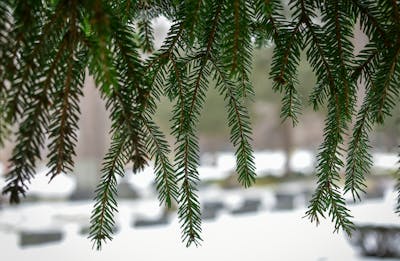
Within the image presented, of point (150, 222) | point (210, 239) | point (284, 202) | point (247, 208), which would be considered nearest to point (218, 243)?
point (210, 239)

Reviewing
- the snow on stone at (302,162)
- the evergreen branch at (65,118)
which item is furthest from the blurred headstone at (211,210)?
the evergreen branch at (65,118)

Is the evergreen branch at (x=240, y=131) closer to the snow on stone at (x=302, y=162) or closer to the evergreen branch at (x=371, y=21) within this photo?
the evergreen branch at (x=371, y=21)

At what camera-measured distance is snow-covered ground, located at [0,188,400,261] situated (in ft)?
8.49

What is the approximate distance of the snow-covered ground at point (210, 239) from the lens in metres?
2.59

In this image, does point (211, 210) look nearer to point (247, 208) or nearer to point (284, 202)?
point (247, 208)

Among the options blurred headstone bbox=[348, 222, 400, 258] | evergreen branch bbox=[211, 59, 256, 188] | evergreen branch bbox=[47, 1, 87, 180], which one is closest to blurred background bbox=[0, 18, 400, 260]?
blurred headstone bbox=[348, 222, 400, 258]

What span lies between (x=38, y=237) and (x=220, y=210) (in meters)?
1.80

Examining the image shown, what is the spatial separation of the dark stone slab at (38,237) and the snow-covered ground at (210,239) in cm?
5

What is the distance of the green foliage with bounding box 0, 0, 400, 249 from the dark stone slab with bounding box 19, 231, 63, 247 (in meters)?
2.75

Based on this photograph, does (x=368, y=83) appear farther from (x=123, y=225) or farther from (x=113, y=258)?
(x=123, y=225)

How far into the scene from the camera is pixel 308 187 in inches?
231

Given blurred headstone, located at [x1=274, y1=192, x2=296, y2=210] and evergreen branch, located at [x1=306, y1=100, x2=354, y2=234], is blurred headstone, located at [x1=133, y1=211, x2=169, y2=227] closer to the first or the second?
blurred headstone, located at [x1=274, y1=192, x2=296, y2=210]

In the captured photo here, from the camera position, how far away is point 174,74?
381 mm

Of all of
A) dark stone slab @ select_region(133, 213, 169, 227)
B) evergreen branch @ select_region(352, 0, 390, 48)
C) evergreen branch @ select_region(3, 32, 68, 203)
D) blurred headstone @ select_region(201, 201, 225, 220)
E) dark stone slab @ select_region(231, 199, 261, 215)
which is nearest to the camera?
evergreen branch @ select_region(3, 32, 68, 203)
